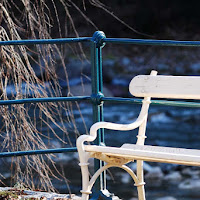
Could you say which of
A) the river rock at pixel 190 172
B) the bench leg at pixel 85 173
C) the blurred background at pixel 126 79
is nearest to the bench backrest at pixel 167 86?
the bench leg at pixel 85 173

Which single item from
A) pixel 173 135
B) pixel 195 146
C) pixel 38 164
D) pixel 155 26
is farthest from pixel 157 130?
pixel 38 164

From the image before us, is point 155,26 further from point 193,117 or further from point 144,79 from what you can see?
point 144,79

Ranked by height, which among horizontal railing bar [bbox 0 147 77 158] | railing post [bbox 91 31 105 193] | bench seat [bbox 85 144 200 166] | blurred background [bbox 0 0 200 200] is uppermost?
blurred background [bbox 0 0 200 200]

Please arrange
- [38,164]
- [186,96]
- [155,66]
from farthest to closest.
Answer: [155,66], [38,164], [186,96]

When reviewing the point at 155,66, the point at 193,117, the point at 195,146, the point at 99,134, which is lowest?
the point at 99,134

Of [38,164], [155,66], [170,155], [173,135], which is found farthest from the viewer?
[155,66]

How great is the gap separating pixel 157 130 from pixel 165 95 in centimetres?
1186

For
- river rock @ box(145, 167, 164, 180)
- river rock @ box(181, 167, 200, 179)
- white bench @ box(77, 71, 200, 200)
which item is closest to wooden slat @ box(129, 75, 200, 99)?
white bench @ box(77, 71, 200, 200)

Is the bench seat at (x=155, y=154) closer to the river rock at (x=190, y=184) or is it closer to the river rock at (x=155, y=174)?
the river rock at (x=190, y=184)

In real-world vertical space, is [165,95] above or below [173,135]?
below

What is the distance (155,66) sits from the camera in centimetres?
1903

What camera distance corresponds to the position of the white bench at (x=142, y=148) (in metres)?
2.71

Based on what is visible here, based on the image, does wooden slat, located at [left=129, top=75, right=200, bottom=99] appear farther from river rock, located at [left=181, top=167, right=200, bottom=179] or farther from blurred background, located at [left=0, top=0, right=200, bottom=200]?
river rock, located at [left=181, top=167, right=200, bottom=179]

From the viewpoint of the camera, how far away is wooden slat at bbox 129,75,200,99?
3.11 m
